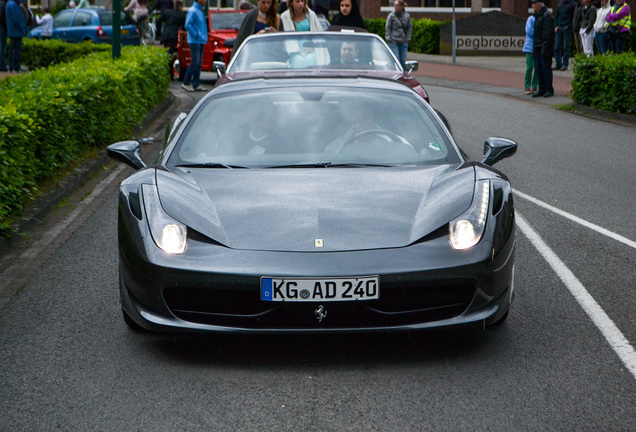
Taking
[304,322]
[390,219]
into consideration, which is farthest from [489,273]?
[304,322]

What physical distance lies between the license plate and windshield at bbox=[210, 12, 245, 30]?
64.9 ft

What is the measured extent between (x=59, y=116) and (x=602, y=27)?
16.5 meters

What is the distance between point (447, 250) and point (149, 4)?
4836cm

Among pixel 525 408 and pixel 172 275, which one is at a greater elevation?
pixel 172 275

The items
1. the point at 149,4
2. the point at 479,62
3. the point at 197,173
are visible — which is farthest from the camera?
the point at 149,4

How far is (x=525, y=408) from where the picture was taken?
387 cm

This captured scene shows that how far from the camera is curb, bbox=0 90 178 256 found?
7.22 metres

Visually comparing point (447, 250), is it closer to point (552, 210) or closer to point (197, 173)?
point (197, 173)

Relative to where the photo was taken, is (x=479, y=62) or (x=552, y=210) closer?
(x=552, y=210)

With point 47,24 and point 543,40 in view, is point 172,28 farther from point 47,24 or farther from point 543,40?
point 47,24

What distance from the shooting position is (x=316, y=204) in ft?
15.2

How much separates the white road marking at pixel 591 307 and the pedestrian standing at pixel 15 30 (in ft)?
66.1

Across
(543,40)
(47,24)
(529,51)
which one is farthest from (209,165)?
(47,24)

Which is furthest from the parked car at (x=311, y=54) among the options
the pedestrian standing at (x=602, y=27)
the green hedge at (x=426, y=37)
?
the green hedge at (x=426, y=37)
